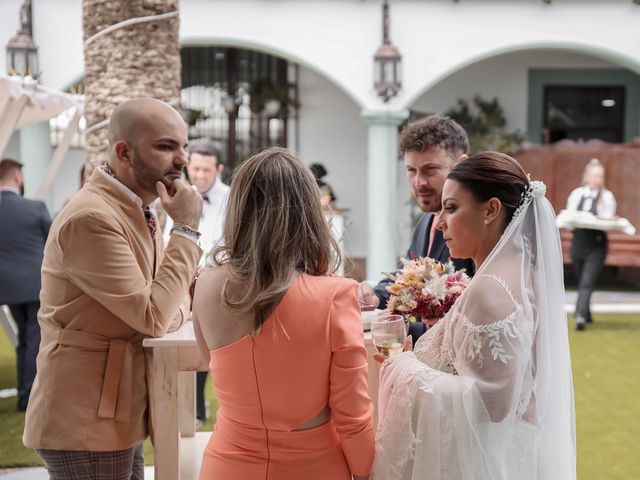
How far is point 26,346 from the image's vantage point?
241 inches

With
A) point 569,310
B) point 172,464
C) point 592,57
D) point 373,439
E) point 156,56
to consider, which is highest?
point 592,57

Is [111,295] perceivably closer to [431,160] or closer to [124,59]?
[431,160]

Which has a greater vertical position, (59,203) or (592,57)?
(592,57)

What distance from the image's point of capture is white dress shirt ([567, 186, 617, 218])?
9961mm

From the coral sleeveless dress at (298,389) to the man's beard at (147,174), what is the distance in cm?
70

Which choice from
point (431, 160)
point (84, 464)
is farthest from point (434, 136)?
point (84, 464)

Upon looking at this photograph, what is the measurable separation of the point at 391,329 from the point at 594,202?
842cm

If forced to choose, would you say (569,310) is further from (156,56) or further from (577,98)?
(156,56)

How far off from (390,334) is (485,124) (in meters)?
11.9

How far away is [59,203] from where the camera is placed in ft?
46.9

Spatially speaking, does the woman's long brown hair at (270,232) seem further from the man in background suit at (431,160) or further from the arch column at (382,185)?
the arch column at (382,185)

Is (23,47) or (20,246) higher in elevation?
(23,47)

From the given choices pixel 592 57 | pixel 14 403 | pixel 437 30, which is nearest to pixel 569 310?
pixel 437 30

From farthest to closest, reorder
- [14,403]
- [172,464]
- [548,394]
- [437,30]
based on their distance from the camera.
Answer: [437,30], [14,403], [172,464], [548,394]
